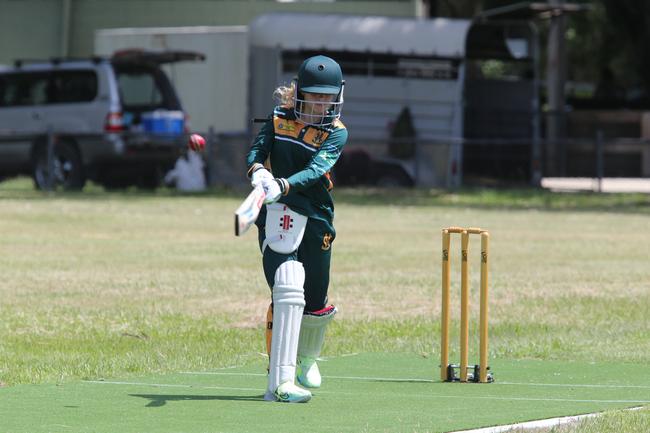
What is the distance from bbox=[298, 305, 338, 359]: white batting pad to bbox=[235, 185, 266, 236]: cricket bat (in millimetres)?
1057

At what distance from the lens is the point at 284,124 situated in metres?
8.58

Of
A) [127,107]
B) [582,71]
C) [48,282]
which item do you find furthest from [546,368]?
[582,71]

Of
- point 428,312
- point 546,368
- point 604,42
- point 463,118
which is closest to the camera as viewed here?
point 546,368

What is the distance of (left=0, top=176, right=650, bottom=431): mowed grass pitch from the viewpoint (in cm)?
1125

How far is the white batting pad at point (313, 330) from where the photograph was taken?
28.5 ft

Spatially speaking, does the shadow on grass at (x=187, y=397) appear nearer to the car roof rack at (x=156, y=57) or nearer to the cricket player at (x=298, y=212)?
the cricket player at (x=298, y=212)

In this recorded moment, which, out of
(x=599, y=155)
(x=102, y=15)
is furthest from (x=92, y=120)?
(x=102, y=15)

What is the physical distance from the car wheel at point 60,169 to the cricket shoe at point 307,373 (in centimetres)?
2039

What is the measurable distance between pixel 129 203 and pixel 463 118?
8834 mm

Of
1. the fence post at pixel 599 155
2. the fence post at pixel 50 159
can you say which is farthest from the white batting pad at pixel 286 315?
the fence post at pixel 599 155

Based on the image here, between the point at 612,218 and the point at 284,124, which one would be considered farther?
the point at 612,218

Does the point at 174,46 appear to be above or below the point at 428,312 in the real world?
above

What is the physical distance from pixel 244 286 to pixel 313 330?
6660 millimetres

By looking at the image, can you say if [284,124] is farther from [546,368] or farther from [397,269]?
[397,269]
